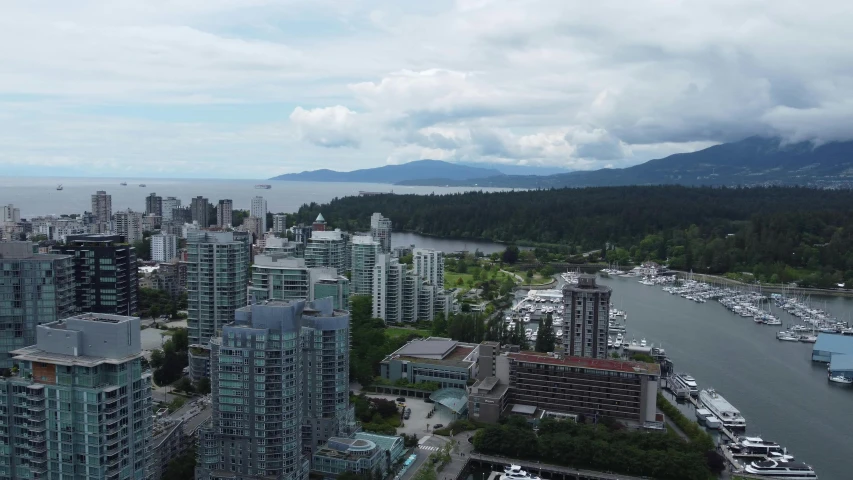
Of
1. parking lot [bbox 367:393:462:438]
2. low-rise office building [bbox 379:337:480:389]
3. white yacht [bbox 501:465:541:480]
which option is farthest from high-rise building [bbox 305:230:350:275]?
white yacht [bbox 501:465:541:480]

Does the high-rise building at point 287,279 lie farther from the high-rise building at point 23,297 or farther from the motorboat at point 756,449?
the motorboat at point 756,449

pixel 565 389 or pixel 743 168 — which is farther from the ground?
pixel 743 168

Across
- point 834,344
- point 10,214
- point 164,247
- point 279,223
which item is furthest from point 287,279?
point 10,214

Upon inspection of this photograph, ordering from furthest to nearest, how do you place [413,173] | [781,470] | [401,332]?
[413,173]
[401,332]
[781,470]

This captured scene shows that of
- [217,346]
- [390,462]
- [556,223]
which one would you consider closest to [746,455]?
[390,462]

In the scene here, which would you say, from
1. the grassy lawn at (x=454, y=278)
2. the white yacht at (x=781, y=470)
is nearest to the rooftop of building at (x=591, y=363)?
the white yacht at (x=781, y=470)

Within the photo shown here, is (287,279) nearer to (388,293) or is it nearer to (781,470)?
(388,293)

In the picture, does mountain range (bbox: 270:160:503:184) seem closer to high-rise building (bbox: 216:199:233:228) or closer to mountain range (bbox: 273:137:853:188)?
mountain range (bbox: 273:137:853:188)
